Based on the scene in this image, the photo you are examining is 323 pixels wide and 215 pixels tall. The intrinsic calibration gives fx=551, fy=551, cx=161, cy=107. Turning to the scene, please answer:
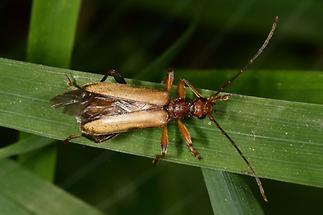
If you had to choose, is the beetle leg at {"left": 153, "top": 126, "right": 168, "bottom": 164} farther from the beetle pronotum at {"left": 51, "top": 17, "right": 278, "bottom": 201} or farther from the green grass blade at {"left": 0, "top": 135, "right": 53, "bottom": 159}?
the green grass blade at {"left": 0, "top": 135, "right": 53, "bottom": 159}

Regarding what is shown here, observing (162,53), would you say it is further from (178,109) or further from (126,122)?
(126,122)

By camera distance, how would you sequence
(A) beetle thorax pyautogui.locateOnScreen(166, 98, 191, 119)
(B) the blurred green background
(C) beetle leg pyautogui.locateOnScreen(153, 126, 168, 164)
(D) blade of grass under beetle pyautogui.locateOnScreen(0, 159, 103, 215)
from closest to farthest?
(C) beetle leg pyautogui.locateOnScreen(153, 126, 168, 164) < (A) beetle thorax pyautogui.locateOnScreen(166, 98, 191, 119) < (D) blade of grass under beetle pyautogui.locateOnScreen(0, 159, 103, 215) < (B) the blurred green background

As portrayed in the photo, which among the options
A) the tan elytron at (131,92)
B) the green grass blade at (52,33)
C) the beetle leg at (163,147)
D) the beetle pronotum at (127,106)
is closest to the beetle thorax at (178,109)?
the beetle pronotum at (127,106)

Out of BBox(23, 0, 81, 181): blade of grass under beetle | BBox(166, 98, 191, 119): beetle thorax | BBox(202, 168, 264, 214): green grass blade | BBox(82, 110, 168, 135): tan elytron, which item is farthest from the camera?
BBox(23, 0, 81, 181): blade of grass under beetle

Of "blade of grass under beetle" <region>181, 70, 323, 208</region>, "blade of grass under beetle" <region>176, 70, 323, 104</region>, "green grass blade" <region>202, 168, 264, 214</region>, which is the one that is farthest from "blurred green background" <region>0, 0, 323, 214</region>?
"green grass blade" <region>202, 168, 264, 214</region>

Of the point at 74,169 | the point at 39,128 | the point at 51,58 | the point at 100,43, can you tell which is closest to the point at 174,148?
the point at 39,128

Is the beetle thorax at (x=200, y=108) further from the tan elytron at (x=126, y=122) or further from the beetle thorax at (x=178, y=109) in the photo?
the tan elytron at (x=126, y=122)

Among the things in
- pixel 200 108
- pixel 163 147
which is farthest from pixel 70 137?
pixel 200 108

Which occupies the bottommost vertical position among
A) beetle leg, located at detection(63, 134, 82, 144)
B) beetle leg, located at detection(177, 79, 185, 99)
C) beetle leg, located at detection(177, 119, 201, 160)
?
beetle leg, located at detection(63, 134, 82, 144)
